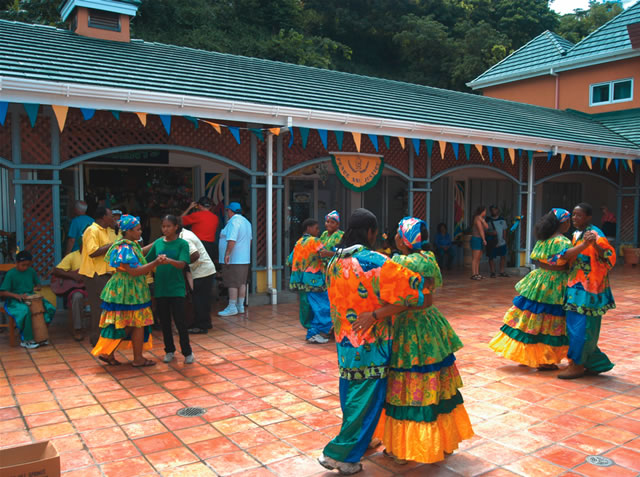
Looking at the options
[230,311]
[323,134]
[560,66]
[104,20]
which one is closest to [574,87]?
[560,66]

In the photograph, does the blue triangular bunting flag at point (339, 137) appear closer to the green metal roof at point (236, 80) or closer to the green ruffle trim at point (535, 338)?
the green metal roof at point (236, 80)

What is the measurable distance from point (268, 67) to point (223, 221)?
358 cm

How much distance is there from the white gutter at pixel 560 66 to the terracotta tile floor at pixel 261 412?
13.3m

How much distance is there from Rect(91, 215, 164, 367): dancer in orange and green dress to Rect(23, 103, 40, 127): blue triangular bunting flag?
2.12m

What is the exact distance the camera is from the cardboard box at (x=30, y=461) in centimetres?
240

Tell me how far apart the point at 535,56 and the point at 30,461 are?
68.4 ft

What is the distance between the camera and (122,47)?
972 cm

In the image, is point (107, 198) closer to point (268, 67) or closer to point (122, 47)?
point (122, 47)

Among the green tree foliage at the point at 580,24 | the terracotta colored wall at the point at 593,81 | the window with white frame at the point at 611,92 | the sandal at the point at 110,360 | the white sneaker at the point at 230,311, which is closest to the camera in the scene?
the sandal at the point at 110,360

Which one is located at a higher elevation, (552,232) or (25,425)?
(552,232)

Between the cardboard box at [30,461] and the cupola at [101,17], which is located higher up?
the cupola at [101,17]

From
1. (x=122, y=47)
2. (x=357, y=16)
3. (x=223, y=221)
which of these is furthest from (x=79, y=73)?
(x=357, y=16)

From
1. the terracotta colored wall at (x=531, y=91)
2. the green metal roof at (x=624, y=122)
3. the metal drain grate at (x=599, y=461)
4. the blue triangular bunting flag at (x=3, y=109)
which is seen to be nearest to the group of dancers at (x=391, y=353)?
the metal drain grate at (x=599, y=461)

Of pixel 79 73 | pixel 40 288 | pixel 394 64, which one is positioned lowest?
pixel 40 288
